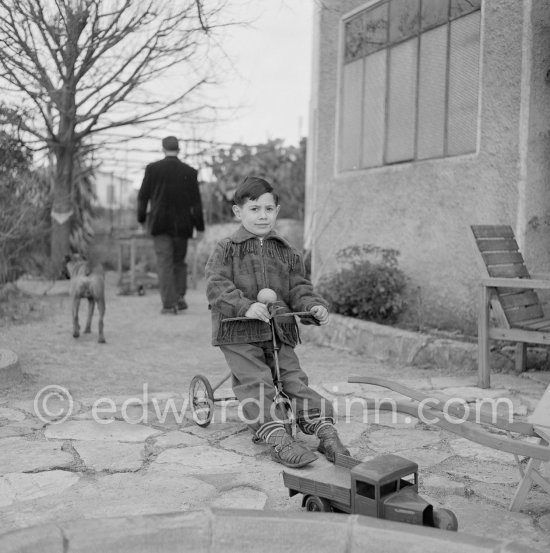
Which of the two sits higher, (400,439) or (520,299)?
(520,299)

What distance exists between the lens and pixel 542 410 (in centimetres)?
260

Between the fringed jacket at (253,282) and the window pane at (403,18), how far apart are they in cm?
404

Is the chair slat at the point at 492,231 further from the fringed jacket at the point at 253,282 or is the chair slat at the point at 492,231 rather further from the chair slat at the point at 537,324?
the fringed jacket at the point at 253,282

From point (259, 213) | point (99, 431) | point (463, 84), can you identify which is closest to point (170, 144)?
point (463, 84)

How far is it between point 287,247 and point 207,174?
10.8m

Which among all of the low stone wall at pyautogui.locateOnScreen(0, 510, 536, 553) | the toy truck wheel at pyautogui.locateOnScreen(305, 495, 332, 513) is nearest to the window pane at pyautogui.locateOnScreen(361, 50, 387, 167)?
the toy truck wheel at pyautogui.locateOnScreen(305, 495, 332, 513)

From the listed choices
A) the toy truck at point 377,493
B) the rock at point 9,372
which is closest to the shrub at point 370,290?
the rock at point 9,372

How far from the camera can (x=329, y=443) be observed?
3.26 m

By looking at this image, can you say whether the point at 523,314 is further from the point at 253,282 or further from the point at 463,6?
the point at 463,6

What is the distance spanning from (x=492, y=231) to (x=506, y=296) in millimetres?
489

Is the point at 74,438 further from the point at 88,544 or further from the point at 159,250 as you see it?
the point at 159,250

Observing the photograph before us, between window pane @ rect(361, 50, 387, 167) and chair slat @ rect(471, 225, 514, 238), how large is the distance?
2.31 meters

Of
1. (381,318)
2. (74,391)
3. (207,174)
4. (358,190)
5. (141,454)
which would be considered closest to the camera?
(141,454)

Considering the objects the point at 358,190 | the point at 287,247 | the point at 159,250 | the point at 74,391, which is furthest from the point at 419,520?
the point at 159,250
